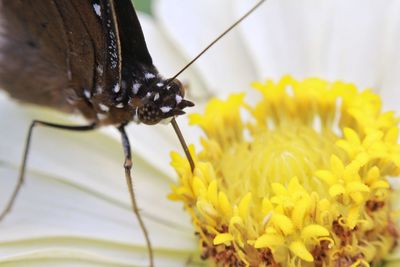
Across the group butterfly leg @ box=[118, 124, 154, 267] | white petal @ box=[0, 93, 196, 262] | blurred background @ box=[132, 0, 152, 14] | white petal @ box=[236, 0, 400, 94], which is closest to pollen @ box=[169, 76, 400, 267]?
→ butterfly leg @ box=[118, 124, 154, 267]

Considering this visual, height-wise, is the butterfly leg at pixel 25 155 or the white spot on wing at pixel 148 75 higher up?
the white spot on wing at pixel 148 75

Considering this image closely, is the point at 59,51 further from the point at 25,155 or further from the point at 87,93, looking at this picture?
the point at 25,155

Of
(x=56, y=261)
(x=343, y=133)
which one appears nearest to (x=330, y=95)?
(x=343, y=133)

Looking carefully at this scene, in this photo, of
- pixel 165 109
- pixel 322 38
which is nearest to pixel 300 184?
pixel 165 109

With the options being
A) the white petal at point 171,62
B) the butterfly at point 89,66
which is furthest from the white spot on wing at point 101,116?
the white petal at point 171,62

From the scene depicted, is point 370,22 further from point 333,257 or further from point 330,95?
point 333,257

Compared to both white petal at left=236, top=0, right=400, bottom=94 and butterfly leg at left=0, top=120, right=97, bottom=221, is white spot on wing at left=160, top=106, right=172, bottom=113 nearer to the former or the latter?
butterfly leg at left=0, top=120, right=97, bottom=221

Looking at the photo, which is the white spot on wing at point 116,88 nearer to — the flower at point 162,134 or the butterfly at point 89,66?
the butterfly at point 89,66
